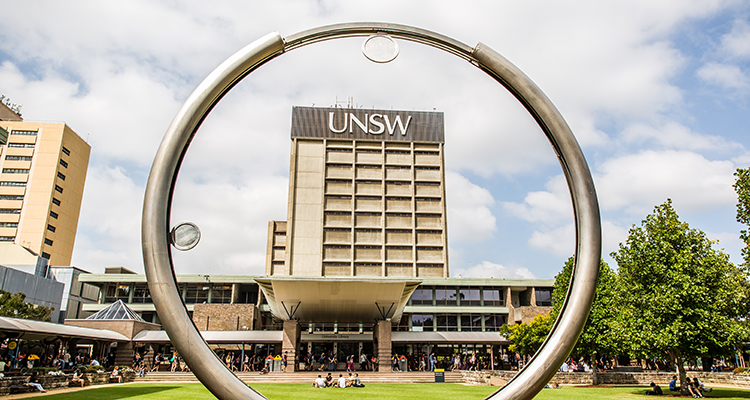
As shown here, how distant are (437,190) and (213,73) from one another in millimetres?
73661

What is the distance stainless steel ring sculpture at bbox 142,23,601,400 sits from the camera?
7.19 metres

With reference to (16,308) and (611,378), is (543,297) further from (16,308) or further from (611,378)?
(16,308)

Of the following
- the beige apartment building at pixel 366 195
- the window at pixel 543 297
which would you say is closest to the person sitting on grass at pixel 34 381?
the beige apartment building at pixel 366 195

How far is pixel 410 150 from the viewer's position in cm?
8212

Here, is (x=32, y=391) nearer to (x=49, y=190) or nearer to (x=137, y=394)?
(x=137, y=394)

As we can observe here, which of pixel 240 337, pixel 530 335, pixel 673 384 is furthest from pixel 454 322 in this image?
pixel 673 384

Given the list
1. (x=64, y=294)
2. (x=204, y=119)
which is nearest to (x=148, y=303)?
(x=64, y=294)

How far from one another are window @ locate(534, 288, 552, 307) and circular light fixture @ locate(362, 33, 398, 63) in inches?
2349

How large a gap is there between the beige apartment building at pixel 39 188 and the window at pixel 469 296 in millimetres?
64566

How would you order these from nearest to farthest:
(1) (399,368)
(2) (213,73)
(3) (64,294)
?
(2) (213,73) < (1) (399,368) < (3) (64,294)

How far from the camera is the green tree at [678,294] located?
2345 centimetres

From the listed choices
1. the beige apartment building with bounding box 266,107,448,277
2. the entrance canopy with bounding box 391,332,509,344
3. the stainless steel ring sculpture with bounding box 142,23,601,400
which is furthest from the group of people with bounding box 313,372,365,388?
the beige apartment building with bounding box 266,107,448,277

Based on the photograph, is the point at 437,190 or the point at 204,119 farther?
the point at 437,190

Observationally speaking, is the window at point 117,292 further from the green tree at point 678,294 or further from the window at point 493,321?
the green tree at point 678,294
